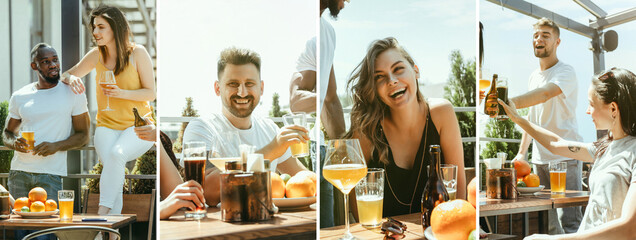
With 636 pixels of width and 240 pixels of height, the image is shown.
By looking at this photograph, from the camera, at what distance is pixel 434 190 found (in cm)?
208

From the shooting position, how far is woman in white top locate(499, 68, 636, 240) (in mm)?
2223

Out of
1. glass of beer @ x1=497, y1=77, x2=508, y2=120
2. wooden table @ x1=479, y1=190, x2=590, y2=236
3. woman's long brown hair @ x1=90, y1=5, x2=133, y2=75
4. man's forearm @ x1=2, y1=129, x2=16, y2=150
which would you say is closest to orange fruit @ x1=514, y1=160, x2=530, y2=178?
wooden table @ x1=479, y1=190, x2=590, y2=236

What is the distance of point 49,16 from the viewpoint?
2.67 m

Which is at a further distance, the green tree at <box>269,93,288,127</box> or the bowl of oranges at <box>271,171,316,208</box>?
the green tree at <box>269,93,288,127</box>

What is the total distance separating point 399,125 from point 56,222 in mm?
1606

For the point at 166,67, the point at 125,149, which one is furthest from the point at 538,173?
the point at 125,149

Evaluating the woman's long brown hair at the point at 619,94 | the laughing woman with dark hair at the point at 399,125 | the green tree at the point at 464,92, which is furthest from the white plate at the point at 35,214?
the woman's long brown hair at the point at 619,94

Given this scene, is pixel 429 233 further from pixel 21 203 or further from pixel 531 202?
pixel 21 203

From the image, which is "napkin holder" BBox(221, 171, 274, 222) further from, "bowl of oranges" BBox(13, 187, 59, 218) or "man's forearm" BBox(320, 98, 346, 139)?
"bowl of oranges" BBox(13, 187, 59, 218)

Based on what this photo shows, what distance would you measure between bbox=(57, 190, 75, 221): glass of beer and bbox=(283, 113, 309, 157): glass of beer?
1.06 meters

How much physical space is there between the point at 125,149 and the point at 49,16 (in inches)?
29.5

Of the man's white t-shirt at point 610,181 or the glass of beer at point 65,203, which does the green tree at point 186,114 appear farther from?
the man's white t-shirt at point 610,181

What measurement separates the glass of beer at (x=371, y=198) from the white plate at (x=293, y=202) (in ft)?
0.69

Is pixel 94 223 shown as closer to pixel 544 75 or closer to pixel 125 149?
pixel 125 149
